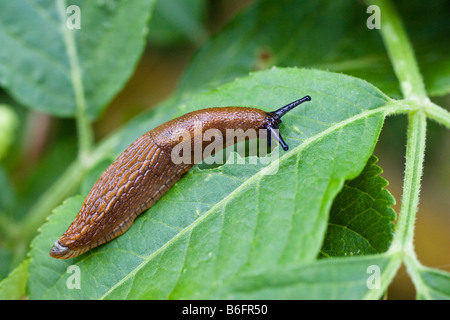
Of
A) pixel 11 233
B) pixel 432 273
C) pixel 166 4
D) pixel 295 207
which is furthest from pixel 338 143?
pixel 166 4

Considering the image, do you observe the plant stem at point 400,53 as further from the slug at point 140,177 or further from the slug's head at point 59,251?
the slug's head at point 59,251

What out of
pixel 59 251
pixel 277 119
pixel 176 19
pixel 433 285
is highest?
pixel 176 19

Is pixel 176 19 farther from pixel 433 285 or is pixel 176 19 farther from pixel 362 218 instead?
pixel 433 285

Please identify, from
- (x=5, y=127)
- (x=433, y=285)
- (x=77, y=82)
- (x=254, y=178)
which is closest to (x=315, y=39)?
(x=254, y=178)

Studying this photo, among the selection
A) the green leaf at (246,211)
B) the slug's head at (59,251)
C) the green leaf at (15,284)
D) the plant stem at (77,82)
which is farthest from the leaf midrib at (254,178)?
the plant stem at (77,82)

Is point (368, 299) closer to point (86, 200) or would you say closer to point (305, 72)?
point (305, 72)

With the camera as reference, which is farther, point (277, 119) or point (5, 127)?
point (5, 127)
